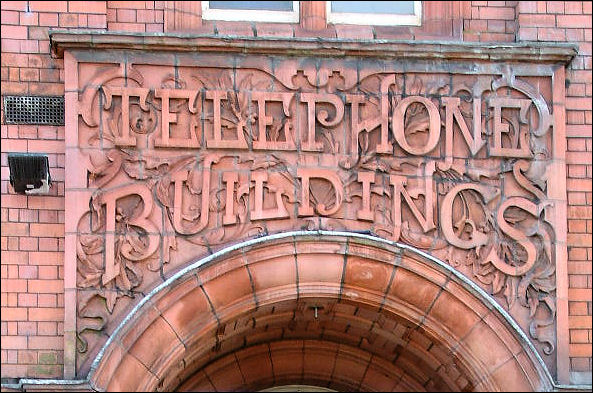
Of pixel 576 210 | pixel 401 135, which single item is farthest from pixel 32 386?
pixel 576 210

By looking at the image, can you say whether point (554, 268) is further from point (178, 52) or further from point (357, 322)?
point (178, 52)

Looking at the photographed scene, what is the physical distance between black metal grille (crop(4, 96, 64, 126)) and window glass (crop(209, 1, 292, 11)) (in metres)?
1.56

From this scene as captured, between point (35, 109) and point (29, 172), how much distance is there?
1.84 feet

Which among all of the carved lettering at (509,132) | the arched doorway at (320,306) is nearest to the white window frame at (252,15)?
the carved lettering at (509,132)

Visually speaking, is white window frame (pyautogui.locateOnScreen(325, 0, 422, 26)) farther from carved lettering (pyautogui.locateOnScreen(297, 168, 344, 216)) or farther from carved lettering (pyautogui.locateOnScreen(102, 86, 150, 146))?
carved lettering (pyautogui.locateOnScreen(102, 86, 150, 146))

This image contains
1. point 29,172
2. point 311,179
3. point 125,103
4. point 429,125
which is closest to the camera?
point 29,172

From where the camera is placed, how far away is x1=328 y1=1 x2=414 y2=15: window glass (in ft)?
40.3

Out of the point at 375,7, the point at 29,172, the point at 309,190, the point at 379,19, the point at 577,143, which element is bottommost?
the point at 309,190

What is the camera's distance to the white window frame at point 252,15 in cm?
1212

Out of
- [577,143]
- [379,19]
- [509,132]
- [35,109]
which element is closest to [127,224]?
[35,109]

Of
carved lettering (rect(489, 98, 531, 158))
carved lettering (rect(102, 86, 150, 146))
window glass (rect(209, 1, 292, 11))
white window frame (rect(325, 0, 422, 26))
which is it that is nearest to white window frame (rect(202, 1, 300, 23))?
window glass (rect(209, 1, 292, 11))

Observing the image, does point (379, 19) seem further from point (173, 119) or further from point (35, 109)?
point (35, 109)

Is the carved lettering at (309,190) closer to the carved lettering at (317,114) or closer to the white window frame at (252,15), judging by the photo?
the carved lettering at (317,114)

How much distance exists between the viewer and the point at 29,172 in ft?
36.9
